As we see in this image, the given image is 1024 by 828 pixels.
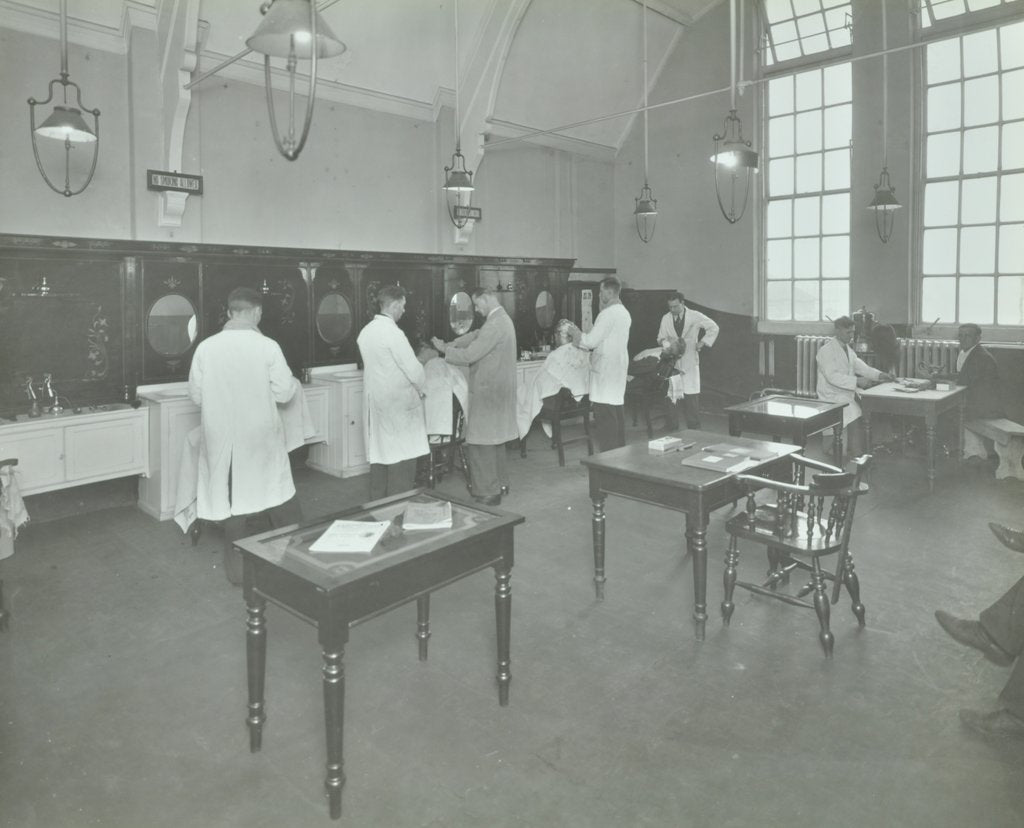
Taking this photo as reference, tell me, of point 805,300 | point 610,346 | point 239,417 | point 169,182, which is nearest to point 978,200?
point 805,300

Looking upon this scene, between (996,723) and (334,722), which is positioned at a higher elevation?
(334,722)

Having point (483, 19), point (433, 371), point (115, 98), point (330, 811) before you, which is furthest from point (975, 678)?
point (483, 19)

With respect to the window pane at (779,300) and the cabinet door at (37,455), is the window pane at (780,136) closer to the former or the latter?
the window pane at (779,300)

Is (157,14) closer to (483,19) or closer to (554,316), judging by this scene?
(483,19)

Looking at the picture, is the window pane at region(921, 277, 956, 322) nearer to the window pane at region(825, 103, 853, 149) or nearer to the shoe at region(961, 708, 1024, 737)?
the window pane at region(825, 103, 853, 149)

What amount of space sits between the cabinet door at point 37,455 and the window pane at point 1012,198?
31.2 feet

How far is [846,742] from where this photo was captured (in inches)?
116

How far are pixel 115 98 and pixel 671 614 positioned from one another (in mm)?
5993

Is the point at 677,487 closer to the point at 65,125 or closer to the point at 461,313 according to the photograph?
the point at 65,125

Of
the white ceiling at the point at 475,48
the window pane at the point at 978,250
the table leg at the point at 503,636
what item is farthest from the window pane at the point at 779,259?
the table leg at the point at 503,636

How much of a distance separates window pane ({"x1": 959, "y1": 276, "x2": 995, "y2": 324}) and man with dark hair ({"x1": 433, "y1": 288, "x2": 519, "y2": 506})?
5740 mm

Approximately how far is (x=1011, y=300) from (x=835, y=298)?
1.94 m

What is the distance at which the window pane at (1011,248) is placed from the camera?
8.25 meters

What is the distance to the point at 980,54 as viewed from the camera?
8344 mm
